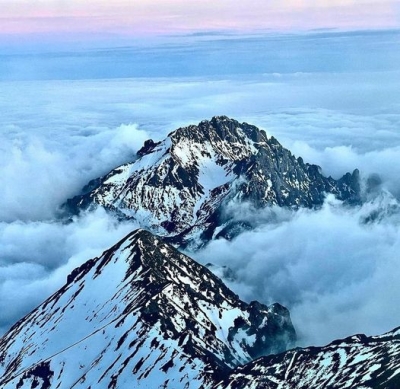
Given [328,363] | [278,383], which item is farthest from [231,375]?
[328,363]

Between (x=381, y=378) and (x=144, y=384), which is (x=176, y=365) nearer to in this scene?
(x=144, y=384)

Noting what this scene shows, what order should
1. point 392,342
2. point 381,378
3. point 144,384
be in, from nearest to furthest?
point 381,378 < point 392,342 < point 144,384

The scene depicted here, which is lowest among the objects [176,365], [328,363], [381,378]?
[381,378]

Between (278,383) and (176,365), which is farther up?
(176,365)

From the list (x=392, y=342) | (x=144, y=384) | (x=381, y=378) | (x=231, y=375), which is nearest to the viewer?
(x=381, y=378)

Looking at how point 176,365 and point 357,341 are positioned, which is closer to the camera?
point 357,341

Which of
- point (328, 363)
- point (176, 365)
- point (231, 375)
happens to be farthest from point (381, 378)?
point (176, 365)
